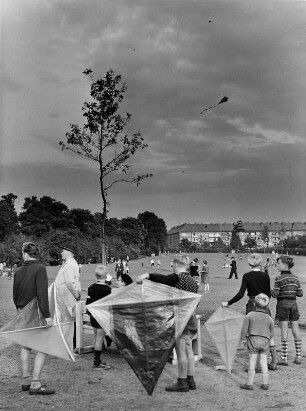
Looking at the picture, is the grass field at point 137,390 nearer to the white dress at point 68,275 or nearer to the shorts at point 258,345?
the shorts at point 258,345

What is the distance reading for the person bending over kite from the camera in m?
6.39

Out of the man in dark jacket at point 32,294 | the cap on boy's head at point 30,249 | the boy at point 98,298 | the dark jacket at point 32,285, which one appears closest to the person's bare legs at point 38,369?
the man in dark jacket at point 32,294

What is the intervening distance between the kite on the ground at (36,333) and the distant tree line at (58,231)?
45237 millimetres

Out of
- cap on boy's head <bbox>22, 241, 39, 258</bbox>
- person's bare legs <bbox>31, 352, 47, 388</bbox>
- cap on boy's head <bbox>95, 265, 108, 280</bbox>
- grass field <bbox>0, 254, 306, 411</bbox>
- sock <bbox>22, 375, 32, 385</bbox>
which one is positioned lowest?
grass field <bbox>0, 254, 306, 411</bbox>

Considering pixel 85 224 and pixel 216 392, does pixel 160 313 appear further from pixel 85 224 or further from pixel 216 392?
pixel 85 224

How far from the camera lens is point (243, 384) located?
6.71m

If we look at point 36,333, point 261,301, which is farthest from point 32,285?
point 261,301

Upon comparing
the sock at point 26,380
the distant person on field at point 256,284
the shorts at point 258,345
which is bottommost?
the sock at point 26,380

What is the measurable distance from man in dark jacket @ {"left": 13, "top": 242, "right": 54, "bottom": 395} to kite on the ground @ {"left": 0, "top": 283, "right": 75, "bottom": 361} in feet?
0.31

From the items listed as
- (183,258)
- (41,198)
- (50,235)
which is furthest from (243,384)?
(41,198)

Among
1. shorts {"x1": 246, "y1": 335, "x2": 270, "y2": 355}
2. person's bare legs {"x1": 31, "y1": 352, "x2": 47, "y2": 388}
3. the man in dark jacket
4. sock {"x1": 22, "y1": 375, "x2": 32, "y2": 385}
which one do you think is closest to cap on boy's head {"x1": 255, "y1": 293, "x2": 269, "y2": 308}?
shorts {"x1": 246, "y1": 335, "x2": 270, "y2": 355}

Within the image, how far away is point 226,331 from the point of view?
7520mm

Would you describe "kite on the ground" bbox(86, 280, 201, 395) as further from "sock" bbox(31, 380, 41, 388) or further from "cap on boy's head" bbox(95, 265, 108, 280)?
"cap on boy's head" bbox(95, 265, 108, 280)

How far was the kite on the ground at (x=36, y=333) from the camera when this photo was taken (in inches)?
250
